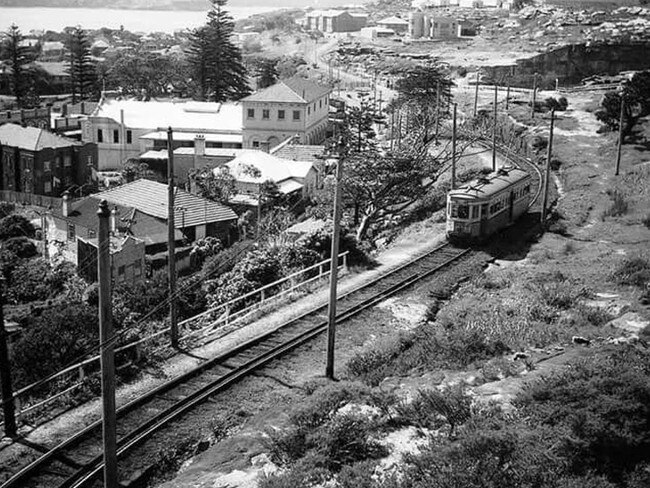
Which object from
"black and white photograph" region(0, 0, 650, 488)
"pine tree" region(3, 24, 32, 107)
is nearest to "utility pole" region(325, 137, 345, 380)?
"black and white photograph" region(0, 0, 650, 488)

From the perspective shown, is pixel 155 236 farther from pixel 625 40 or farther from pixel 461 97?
pixel 625 40

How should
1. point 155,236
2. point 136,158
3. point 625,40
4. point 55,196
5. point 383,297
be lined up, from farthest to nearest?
point 625,40 → point 136,158 → point 55,196 → point 155,236 → point 383,297

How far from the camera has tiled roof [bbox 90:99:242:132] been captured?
58.4m

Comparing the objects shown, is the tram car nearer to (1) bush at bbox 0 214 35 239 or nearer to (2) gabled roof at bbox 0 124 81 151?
(1) bush at bbox 0 214 35 239

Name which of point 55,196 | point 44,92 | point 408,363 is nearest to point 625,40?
point 44,92

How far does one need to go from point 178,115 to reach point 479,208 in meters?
37.2

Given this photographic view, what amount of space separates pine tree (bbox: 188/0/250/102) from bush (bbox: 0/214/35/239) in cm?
4344

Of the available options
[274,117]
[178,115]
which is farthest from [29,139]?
[274,117]

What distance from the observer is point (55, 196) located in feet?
156

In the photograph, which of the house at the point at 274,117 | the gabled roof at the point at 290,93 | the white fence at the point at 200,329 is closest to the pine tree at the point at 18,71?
the gabled roof at the point at 290,93

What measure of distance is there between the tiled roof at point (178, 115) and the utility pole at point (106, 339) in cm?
4709

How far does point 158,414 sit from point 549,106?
50128 mm

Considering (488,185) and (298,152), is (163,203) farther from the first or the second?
(298,152)

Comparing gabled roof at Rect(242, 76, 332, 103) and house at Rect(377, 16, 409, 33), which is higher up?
house at Rect(377, 16, 409, 33)
